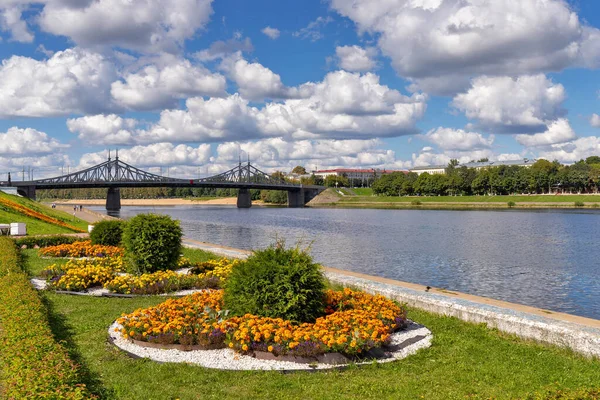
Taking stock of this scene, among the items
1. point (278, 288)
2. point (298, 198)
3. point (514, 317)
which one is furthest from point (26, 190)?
point (514, 317)

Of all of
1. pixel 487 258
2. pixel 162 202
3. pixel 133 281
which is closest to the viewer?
pixel 133 281

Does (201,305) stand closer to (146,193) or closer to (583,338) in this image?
(583,338)

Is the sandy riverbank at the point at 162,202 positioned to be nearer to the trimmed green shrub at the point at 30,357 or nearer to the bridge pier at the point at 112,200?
the bridge pier at the point at 112,200

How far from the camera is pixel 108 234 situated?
70.4ft

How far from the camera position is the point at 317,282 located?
8961 mm

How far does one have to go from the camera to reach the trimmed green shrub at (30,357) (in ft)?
16.7

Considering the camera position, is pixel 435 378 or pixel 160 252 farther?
pixel 160 252

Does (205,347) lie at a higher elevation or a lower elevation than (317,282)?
lower

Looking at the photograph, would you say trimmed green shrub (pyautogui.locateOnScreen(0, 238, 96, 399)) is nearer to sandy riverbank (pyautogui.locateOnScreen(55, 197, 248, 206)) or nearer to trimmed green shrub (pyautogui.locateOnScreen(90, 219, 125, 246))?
trimmed green shrub (pyautogui.locateOnScreen(90, 219, 125, 246))

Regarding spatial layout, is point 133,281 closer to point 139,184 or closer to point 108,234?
point 108,234

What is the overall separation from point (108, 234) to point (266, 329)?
15.4 meters

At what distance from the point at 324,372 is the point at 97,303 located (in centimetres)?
626

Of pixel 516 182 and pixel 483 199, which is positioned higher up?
pixel 516 182

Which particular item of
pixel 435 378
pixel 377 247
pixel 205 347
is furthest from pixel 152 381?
pixel 377 247
